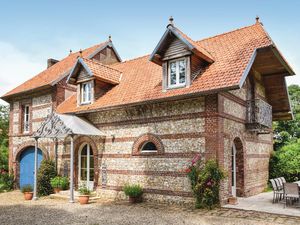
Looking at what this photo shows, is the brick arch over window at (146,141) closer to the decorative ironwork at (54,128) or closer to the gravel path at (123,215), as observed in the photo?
the gravel path at (123,215)

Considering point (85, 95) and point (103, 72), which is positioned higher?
point (103, 72)

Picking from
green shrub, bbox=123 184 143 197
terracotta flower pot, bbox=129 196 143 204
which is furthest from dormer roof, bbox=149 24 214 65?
terracotta flower pot, bbox=129 196 143 204

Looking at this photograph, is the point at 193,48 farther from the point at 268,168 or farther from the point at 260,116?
the point at 268,168

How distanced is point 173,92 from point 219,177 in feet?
11.9

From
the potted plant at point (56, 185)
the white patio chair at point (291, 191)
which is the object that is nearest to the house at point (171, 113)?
the potted plant at point (56, 185)

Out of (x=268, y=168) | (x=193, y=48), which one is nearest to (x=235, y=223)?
(x=193, y=48)

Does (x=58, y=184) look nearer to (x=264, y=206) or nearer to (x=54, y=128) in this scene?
(x=54, y=128)

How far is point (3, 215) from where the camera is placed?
10820 mm

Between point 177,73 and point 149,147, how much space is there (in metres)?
3.20

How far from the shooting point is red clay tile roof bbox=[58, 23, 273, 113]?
37.6ft

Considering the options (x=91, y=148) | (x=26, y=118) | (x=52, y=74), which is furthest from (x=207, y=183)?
(x=26, y=118)

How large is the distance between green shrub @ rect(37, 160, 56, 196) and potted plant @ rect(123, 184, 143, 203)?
4.85 m

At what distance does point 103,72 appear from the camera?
15.9m

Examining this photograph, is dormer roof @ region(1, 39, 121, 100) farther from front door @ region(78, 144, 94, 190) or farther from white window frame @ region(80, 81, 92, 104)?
front door @ region(78, 144, 94, 190)
